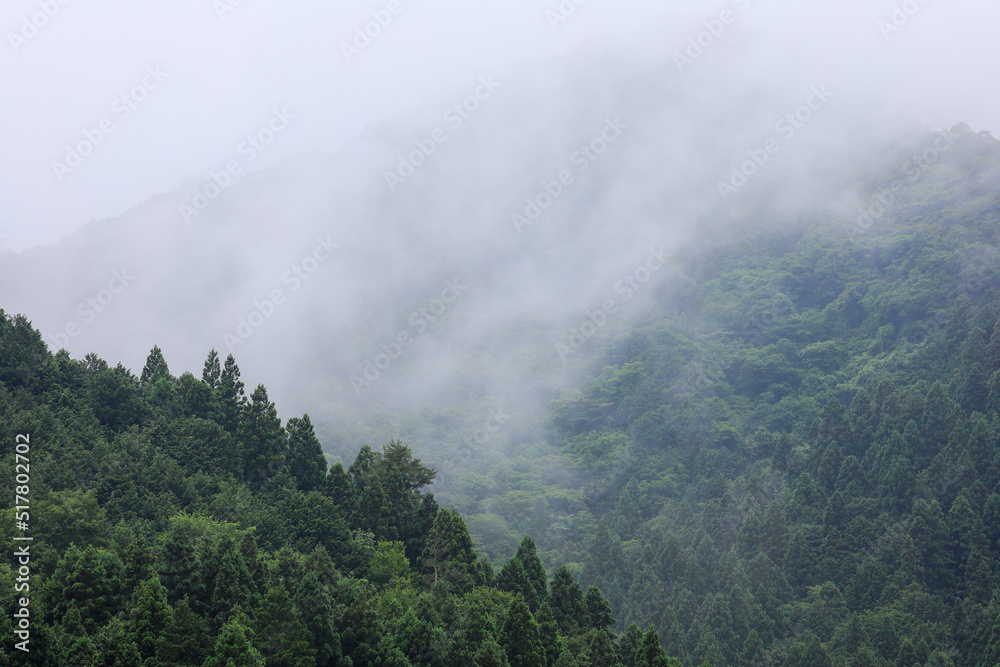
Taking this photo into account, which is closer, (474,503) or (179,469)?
(179,469)

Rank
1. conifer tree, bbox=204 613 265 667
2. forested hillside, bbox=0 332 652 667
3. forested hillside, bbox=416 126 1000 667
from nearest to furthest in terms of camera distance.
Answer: conifer tree, bbox=204 613 265 667 < forested hillside, bbox=0 332 652 667 < forested hillside, bbox=416 126 1000 667

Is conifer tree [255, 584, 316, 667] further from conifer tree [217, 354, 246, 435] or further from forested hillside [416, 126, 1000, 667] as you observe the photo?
forested hillside [416, 126, 1000, 667]

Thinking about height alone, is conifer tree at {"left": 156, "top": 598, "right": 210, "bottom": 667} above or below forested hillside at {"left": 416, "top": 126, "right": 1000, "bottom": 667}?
below

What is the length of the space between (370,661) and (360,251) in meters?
136

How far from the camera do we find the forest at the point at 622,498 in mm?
33469

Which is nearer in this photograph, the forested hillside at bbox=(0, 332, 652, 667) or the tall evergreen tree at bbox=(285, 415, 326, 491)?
the forested hillside at bbox=(0, 332, 652, 667)

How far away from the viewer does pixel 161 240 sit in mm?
162250

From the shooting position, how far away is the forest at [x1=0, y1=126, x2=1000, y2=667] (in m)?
33.5

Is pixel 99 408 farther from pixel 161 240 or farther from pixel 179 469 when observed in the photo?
pixel 161 240

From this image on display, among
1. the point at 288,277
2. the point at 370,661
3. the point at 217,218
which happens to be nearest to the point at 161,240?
the point at 217,218

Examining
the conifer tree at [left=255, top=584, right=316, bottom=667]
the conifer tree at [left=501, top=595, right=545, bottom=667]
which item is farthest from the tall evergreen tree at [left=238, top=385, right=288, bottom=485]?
the conifer tree at [left=255, top=584, right=316, bottom=667]

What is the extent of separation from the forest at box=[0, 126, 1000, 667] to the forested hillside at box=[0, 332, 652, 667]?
13cm

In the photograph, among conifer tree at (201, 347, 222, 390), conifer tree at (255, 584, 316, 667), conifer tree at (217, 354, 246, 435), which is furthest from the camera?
conifer tree at (201, 347, 222, 390)

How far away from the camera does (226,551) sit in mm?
33844
